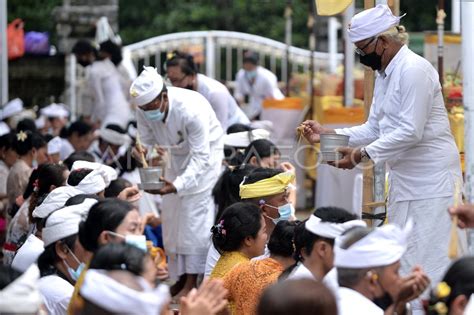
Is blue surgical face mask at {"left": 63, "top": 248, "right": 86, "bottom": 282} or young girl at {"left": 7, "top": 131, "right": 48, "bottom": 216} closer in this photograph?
blue surgical face mask at {"left": 63, "top": 248, "right": 86, "bottom": 282}

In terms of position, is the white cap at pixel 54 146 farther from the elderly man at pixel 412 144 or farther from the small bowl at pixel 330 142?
the elderly man at pixel 412 144

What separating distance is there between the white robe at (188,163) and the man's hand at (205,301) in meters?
4.66

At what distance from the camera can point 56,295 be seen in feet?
20.2

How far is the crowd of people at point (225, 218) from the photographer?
4758mm

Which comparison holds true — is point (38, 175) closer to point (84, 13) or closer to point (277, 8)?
point (84, 13)

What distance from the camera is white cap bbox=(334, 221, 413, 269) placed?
4.86m

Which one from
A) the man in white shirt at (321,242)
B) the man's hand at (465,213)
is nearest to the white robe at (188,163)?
the man in white shirt at (321,242)

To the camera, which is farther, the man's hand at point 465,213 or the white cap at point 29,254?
the white cap at point 29,254

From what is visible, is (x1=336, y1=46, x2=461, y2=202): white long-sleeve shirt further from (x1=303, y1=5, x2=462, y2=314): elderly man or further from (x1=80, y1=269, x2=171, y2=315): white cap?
(x1=80, y1=269, x2=171, y2=315): white cap

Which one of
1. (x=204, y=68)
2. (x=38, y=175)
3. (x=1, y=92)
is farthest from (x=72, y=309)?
(x=204, y=68)

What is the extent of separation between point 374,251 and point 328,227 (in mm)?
948

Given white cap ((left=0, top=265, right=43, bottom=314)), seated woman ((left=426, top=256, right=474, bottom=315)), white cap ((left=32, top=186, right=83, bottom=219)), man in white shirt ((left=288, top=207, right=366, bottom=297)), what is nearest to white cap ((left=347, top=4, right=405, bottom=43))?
man in white shirt ((left=288, top=207, right=366, bottom=297))

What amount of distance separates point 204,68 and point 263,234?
46.5 ft

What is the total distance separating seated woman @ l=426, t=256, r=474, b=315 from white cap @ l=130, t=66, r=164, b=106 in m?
4.63
